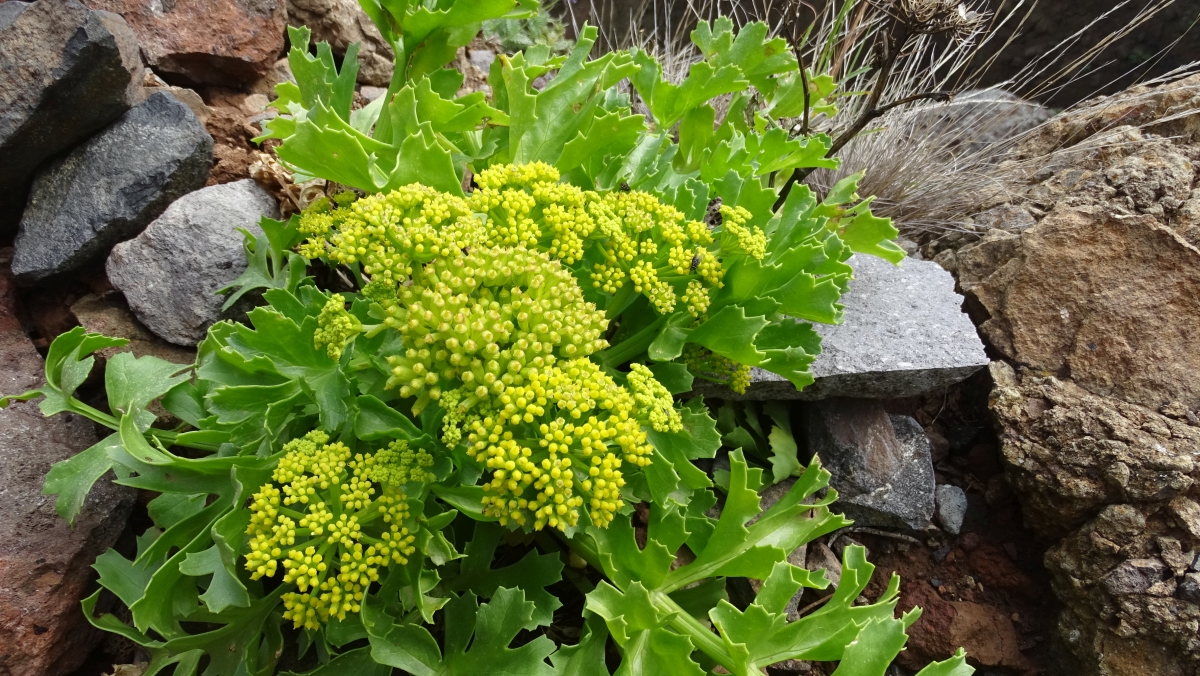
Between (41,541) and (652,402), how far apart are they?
77.1 inches

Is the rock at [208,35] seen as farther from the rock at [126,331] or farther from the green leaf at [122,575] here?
the green leaf at [122,575]

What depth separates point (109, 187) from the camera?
2.56 m

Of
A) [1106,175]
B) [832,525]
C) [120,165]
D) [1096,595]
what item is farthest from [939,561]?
[120,165]

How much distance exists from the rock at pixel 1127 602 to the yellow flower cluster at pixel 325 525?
7.52ft

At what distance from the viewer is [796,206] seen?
7.96 ft

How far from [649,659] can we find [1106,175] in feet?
9.87

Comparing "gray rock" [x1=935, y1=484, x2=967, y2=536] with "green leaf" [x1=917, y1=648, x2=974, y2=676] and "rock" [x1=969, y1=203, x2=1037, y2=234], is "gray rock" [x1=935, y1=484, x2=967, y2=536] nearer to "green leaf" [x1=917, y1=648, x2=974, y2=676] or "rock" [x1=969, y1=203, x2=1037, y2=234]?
"green leaf" [x1=917, y1=648, x2=974, y2=676]

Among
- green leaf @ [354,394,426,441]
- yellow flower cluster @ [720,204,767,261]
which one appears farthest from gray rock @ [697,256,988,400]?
green leaf @ [354,394,426,441]

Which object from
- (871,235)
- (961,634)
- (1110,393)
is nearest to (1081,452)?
(1110,393)

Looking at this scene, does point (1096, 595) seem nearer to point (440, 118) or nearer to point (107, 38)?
point (440, 118)

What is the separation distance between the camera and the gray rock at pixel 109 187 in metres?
2.51

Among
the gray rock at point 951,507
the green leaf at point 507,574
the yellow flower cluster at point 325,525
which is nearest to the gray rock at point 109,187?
the yellow flower cluster at point 325,525

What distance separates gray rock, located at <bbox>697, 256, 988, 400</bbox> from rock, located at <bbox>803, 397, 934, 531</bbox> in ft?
0.33

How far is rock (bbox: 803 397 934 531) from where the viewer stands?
8.73ft
